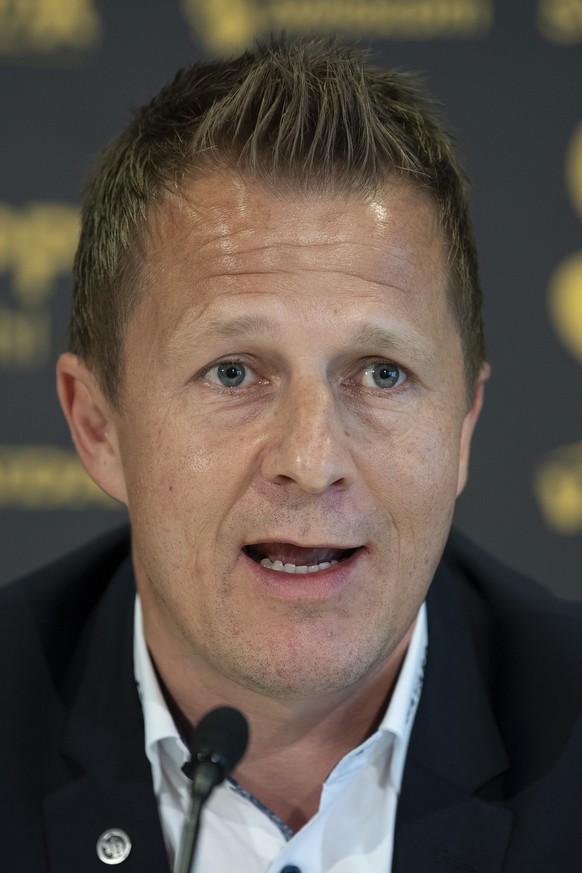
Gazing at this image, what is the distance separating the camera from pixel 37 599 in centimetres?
260

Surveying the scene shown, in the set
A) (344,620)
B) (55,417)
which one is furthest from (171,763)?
(55,417)

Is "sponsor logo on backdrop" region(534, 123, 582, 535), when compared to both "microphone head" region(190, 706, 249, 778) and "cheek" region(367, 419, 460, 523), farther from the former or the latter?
"microphone head" region(190, 706, 249, 778)

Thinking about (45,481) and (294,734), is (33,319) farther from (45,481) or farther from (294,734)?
(294,734)

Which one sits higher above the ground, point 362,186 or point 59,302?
point 59,302

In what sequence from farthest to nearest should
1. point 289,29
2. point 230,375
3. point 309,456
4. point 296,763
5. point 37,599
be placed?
point 289,29, point 37,599, point 296,763, point 230,375, point 309,456

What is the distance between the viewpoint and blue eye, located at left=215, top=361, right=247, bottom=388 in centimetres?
210

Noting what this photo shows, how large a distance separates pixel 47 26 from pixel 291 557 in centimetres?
203

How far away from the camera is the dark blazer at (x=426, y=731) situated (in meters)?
2.18

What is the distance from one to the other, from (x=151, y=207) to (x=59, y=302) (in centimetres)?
132

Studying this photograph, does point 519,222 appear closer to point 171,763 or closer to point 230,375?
point 230,375

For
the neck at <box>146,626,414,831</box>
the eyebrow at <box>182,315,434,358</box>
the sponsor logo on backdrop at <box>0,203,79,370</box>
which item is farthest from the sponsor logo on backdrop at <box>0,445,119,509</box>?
the eyebrow at <box>182,315,434,358</box>

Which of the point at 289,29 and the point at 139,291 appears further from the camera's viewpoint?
the point at 289,29

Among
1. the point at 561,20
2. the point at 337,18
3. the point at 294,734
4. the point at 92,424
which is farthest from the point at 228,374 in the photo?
the point at 561,20

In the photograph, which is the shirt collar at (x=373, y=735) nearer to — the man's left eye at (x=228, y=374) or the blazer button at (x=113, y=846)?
the blazer button at (x=113, y=846)
